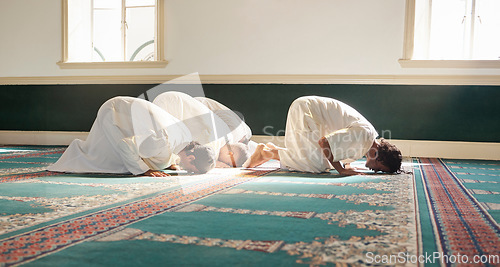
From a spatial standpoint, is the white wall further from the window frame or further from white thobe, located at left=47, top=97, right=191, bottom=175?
white thobe, located at left=47, top=97, right=191, bottom=175

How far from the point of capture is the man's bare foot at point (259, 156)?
14.6 feet

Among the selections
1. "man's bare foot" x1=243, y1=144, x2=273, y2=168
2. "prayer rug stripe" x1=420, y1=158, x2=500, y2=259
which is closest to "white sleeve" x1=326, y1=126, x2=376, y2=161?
"prayer rug stripe" x1=420, y1=158, x2=500, y2=259

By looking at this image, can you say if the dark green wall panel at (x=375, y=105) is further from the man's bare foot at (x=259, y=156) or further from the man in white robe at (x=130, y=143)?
the man in white robe at (x=130, y=143)

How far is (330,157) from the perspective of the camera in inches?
153

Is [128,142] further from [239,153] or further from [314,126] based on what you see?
[314,126]

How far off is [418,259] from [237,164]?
3.21 m

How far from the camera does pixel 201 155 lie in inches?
158

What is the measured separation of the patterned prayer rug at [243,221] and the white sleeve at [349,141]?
222 mm

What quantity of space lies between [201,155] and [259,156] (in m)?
0.72

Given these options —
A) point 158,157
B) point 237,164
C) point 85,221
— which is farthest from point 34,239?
point 237,164

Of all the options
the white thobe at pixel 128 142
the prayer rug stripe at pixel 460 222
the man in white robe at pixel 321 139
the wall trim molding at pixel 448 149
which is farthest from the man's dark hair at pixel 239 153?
the wall trim molding at pixel 448 149

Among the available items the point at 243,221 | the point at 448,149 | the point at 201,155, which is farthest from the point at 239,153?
the point at 448,149

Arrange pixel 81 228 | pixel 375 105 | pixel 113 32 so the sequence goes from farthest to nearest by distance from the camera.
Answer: pixel 113 32
pixel 375 105
pixel 81 228

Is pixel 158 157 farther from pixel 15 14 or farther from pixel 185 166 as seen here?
pixel 15 14
